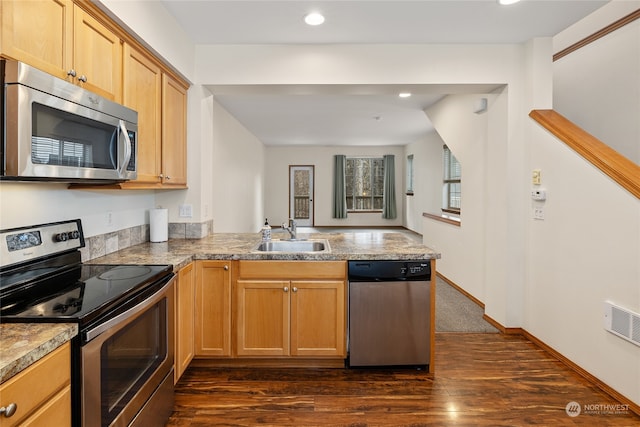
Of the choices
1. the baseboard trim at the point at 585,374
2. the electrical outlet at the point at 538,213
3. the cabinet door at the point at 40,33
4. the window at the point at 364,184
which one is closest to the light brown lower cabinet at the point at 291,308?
the cabinet door at the point at 40,33

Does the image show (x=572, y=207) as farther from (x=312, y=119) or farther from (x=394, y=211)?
(x=394, y=211)

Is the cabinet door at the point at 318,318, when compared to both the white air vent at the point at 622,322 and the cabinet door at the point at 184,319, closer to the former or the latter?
the cabinet door at the point at 184,319

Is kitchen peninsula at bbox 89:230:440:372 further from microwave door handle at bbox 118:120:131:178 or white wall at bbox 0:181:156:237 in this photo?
microwave door handle at bbox 118:120:131:178

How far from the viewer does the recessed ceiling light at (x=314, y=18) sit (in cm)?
256

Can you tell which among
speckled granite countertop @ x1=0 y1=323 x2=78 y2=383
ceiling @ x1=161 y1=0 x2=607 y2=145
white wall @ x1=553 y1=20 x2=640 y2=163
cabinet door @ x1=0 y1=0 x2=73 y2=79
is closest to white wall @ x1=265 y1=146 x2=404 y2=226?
white wall @ x1=553 y1=20 x2=640 y2=163

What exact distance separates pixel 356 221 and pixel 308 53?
8.33 meters

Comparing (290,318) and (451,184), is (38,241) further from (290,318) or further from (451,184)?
(451,184)

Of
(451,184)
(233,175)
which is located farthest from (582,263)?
(233,175)

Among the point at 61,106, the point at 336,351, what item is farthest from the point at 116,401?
the point at 336,351

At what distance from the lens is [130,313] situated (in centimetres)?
149

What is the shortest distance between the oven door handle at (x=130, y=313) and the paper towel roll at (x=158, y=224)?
96cm

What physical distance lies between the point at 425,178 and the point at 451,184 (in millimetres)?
2418

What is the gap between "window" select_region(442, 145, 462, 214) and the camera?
619 cm

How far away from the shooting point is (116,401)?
1403 millimetres
